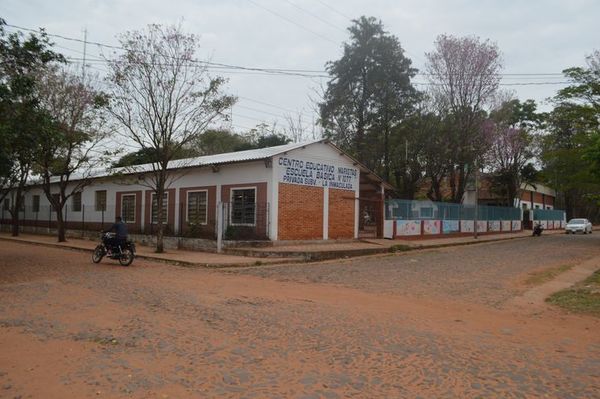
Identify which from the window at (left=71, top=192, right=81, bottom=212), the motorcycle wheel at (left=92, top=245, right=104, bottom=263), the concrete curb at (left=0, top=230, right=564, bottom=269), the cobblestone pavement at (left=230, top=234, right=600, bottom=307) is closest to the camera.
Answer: the cobblestone pavement at (left=230, top=234, right=600, bottom=307)

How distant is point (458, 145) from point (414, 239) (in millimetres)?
8921

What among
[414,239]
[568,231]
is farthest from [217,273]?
[568,231]

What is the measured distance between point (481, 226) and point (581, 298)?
2766 centimetres

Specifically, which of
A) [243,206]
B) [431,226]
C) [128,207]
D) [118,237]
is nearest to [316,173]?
[243,206]

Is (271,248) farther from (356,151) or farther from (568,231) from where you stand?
(568,231)

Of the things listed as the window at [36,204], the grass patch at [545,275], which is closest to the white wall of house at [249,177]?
the window at [36,204]

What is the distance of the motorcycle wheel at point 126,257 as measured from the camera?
16.5 m

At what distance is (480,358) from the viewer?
6328mm

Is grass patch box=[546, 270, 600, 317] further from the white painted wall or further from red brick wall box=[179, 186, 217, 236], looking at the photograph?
red brick wall box=[179, 186, 217, 236]

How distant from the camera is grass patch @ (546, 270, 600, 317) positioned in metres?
10.5

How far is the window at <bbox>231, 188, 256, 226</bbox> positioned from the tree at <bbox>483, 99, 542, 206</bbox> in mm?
21004

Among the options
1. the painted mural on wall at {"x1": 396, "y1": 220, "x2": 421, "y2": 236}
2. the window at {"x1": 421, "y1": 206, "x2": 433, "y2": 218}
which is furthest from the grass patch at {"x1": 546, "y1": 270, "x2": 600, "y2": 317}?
the window at {"x1": 421, "y1": 206, "x2": 433, "y2": 218}

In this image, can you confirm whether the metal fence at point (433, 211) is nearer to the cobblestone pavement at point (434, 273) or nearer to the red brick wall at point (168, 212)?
the cobblestone pavement at point (434, 273)

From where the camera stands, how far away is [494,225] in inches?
1596
